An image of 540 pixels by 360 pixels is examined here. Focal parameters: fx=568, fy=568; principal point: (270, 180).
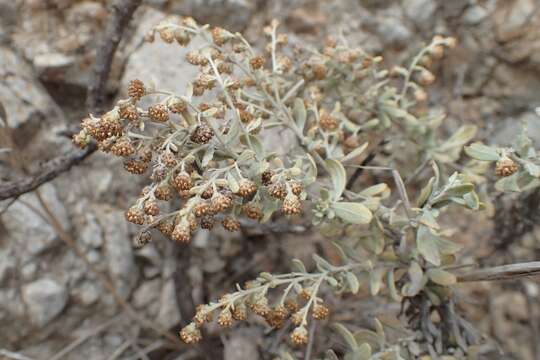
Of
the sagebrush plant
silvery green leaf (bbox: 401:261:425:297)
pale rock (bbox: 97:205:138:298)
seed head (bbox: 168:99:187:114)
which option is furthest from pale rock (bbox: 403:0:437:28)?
seed head (bbox: 168:99:187:114)

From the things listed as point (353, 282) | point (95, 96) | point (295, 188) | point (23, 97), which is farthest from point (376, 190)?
point (23, 97)

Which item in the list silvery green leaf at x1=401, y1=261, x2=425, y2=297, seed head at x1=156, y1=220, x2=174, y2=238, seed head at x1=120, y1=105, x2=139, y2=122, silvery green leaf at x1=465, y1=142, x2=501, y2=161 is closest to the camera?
seed head at x1=120, y1=105, x2=139, y2=122

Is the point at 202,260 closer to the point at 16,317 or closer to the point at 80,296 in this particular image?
the point at 80,296

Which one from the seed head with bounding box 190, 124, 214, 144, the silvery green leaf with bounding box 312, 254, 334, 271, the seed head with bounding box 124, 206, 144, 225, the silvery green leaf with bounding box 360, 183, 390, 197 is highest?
the seed head with bounding box 190, 124, 214, 144

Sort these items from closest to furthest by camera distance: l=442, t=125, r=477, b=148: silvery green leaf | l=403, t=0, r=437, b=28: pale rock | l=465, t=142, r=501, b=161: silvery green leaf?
1. l=465, t=142, r=501, b=161: silvery green leaf
2. l=442, t=125, r=477, b=148: silvery green leaf
3. l=403, t=0, r=437, b=28: pale rock

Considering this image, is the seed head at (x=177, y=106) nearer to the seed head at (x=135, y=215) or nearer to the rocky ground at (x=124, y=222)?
the seed head at (x=135, y=215)

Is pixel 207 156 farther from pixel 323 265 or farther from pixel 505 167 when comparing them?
pixel 505 167

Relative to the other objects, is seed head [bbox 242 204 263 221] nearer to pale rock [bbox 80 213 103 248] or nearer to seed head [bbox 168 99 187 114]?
seed head [bbox 168 99 187 114]
